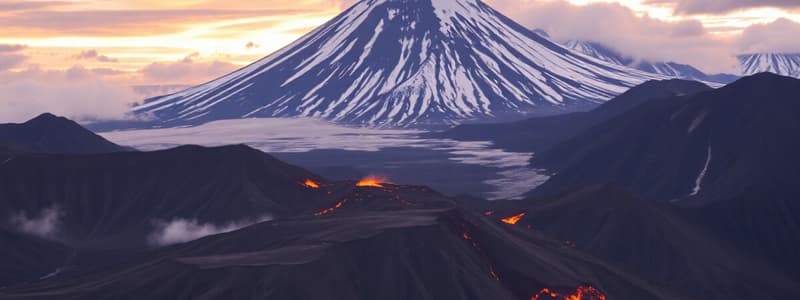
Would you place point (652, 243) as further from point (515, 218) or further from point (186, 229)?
point (186, 229)

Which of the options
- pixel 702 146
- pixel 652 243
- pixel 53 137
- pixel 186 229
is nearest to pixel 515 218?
pixel 652 243

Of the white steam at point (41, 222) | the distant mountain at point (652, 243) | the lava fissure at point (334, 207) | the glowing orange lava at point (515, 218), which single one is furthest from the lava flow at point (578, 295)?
the white steam at point (41, 222)

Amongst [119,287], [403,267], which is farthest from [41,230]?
[403,267]

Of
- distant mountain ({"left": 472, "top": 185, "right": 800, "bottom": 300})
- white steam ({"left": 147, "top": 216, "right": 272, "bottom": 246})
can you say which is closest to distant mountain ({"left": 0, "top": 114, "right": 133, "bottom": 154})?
white steam ({"left": 147, "top": 216, "right": 272, "bottom": 246})

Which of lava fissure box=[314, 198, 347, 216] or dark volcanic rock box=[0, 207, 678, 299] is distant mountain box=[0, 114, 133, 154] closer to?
lava fissure box=[314, 198, 347, 216]

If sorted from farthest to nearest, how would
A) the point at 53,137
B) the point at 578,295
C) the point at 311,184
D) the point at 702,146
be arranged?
the point at 53,137 → the point at 702,146 → the point at 311,184 → the point at 578,295

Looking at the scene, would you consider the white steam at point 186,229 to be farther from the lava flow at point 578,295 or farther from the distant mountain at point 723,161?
the distant mountain at point 723,161

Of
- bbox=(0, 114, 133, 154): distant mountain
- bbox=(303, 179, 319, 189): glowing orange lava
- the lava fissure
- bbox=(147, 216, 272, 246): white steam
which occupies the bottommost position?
bbox=(147, 216, 272, 246): white steam

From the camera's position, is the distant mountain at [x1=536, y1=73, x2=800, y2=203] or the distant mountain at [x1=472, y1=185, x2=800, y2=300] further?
the distant mountain at [x1=536, y1=73, x2=800, y2=203]
